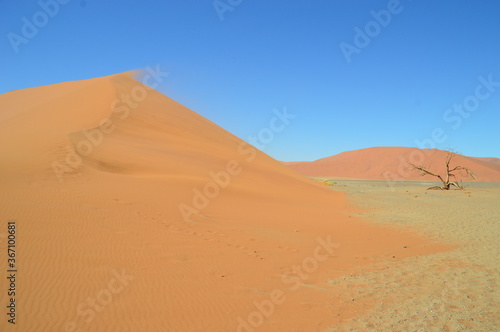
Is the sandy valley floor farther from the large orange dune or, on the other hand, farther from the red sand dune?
the red sand dune

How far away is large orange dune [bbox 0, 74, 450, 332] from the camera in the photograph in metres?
3.91

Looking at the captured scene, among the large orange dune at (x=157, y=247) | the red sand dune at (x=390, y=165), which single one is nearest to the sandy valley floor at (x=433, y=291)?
the large orange dune at (x=157, y=247)

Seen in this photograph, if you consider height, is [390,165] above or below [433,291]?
above

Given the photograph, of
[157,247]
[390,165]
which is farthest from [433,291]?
[390,165]

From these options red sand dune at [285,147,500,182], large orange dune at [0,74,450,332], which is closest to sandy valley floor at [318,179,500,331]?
large orange dune at [0,74,450,332]

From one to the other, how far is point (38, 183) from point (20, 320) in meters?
6.17

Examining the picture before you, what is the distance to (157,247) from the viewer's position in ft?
20.3

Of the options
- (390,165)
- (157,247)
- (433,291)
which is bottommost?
(433,291)

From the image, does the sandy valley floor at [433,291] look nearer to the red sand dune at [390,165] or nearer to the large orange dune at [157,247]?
the large orange dune at [157,247]

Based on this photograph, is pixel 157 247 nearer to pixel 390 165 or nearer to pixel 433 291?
pixel 433 291

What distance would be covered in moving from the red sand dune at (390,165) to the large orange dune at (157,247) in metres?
61.9

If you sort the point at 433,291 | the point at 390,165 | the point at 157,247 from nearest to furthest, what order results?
1. the point at 433,291
2. the point at 157,247
3. the point at 390,165

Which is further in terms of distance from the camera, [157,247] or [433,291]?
[157,247]

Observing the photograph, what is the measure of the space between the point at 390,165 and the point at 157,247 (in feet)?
261
